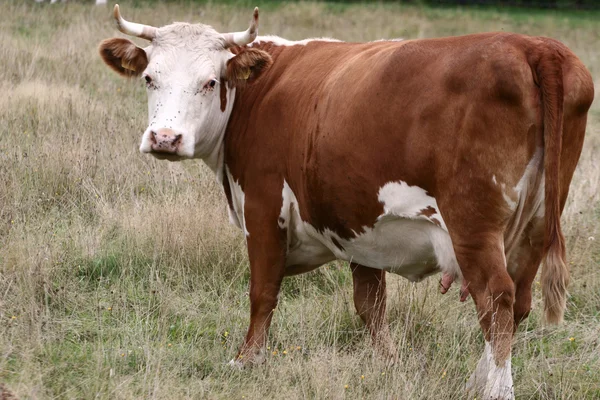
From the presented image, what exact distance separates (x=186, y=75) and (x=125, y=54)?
55 centimetres

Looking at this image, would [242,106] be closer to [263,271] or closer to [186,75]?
[186,75]

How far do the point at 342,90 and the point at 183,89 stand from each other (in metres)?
0.94

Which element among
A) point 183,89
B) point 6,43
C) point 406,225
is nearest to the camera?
point 406,225

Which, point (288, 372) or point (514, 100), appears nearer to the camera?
point (514, 100)

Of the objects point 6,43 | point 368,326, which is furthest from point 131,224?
point 6,43

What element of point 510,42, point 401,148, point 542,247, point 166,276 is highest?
point 510,42

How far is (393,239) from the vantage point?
14.8ft

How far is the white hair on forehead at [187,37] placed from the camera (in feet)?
16.7

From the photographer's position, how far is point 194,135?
5000 millimetres

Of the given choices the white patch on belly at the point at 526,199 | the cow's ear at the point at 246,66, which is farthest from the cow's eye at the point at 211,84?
the white patch on belly at the point at 526,199

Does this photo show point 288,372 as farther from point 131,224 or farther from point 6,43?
point 6,43

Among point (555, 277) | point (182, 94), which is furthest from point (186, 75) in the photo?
point (555, 277)

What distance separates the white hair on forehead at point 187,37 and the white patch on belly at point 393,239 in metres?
0.96

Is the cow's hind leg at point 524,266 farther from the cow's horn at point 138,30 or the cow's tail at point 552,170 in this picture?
the cow's horn at point 138,30
